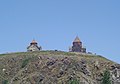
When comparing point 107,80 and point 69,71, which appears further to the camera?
point 69,71

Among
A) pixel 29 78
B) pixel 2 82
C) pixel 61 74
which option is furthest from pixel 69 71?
pixel 2 82

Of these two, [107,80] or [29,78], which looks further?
[29,78]

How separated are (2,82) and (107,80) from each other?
5816cm

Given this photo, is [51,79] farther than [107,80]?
Yes

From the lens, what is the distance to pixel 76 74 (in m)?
196

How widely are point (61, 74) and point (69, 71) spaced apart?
4.10 m

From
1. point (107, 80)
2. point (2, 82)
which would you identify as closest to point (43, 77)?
point (2, 82)

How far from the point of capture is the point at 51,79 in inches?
7707

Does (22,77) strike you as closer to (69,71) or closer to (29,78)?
(29,78)

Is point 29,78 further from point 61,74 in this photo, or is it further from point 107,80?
point 107,80

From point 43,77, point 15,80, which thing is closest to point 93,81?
point 43,77

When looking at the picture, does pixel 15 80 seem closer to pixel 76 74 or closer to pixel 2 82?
pixel 2 82

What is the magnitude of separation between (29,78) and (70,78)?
19450 mm

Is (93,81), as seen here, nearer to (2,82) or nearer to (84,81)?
(84,81)
